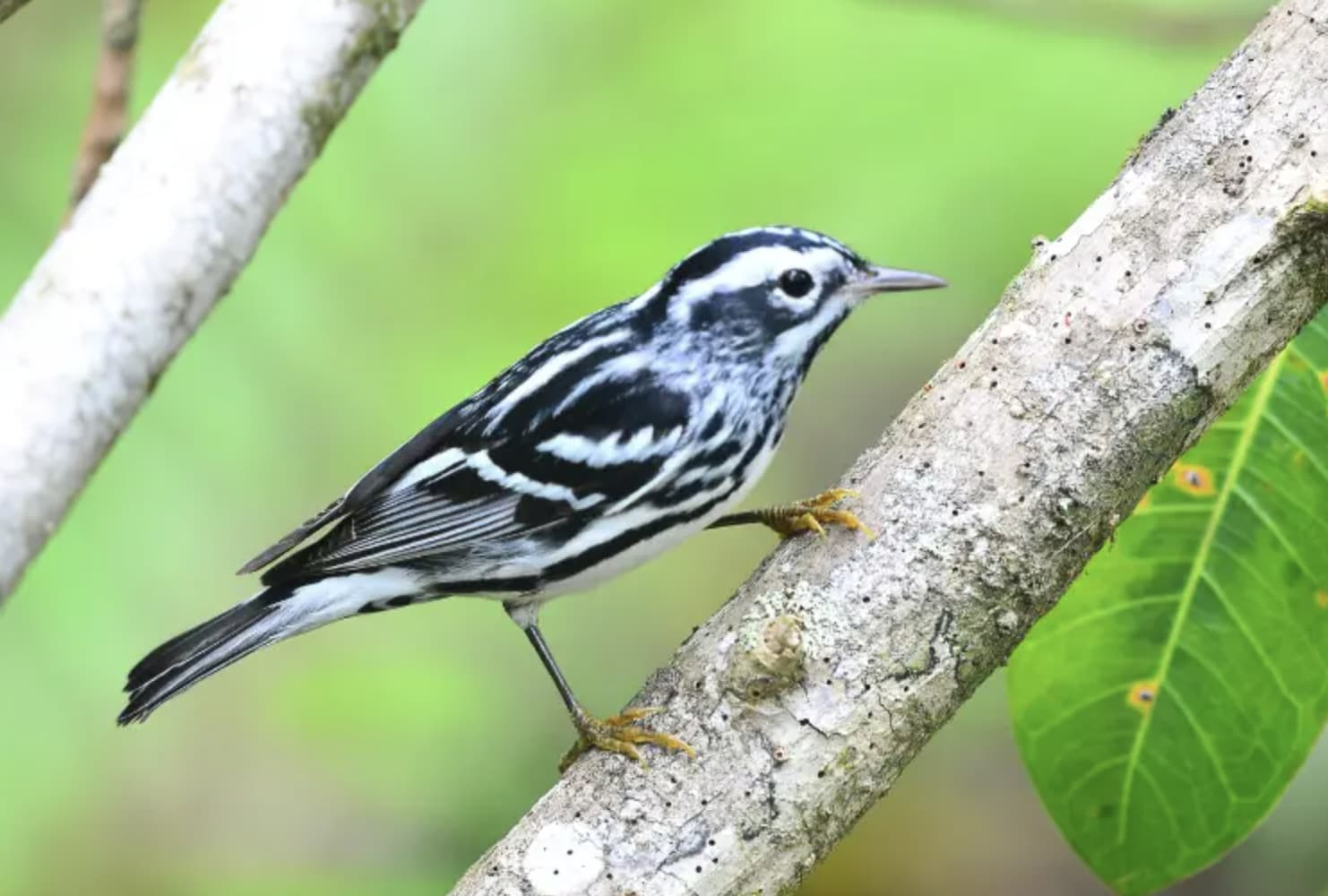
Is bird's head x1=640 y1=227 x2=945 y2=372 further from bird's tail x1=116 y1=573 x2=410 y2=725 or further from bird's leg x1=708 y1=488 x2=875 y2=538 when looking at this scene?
bird's tail x1=116 y1=573 x2=410 y2=725

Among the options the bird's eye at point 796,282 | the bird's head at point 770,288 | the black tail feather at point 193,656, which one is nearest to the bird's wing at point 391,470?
the black tail feather at point 193,656

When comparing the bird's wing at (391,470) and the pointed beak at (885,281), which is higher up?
the pointed beak at (885,281)

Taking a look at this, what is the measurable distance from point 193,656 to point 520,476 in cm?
57

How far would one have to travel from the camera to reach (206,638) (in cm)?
249

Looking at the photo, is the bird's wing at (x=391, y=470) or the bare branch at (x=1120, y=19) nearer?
the bird's wing at (x=391, y=470)

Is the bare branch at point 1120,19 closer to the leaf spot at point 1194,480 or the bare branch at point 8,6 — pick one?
the leaf spot at point 1194,480

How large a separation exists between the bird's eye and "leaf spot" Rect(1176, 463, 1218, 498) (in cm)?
64

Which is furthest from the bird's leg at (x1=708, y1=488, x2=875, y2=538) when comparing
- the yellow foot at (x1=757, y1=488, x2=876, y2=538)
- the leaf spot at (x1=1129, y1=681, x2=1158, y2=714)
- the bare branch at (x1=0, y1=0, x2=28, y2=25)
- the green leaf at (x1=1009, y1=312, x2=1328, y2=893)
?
the bare branch at (x1=0, y1=0, x2=28, y2=25)

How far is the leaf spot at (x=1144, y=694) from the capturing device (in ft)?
8.21

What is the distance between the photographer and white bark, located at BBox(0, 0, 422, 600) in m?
1.89

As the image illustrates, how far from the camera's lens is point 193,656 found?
97.2 inches

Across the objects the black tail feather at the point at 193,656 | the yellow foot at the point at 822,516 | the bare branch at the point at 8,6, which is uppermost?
the bare branch at the point at 8,6

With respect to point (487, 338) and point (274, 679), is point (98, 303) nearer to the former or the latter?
point (487, 338)

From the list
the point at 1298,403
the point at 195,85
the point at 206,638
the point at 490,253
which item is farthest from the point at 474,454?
the point at 1298,403
